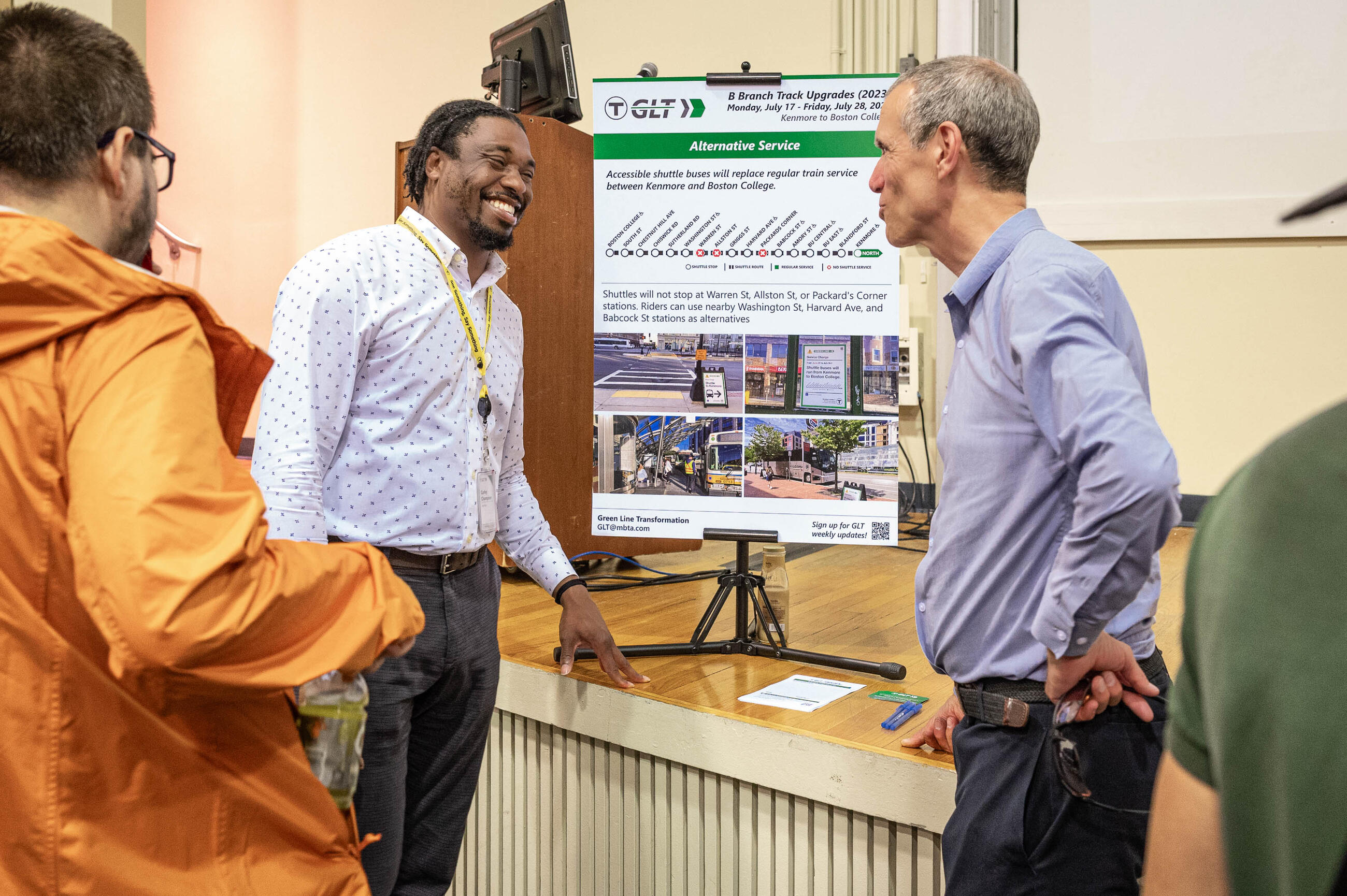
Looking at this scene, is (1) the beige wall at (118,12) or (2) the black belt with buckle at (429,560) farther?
(1) the beige wall at (118,12)

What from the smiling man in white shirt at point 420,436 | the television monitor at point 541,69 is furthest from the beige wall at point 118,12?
the smiling man in white shirt at point 420,436

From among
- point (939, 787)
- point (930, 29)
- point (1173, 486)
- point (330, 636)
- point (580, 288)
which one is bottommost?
point (939, 787)

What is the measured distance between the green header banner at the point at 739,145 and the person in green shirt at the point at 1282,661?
7.06ft

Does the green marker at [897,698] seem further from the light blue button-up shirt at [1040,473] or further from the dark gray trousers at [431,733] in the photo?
the dark gray trousers at [431,733]

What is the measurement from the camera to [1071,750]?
1.19 metres

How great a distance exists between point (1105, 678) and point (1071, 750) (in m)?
0.10

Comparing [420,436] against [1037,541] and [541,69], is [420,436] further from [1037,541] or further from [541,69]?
[541,69]

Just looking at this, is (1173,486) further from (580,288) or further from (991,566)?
(580,288)

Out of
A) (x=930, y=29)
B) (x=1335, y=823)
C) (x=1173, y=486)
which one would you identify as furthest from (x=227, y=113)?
(x=1335, y=823)

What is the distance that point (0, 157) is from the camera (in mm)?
895

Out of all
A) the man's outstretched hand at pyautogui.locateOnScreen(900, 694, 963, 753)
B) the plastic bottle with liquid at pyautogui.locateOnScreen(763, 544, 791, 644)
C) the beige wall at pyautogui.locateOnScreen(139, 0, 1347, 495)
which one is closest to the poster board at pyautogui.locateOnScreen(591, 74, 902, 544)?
the plastic bottle with liquid at pyautogui.locateOnScreen(763, 544, 791, 644)

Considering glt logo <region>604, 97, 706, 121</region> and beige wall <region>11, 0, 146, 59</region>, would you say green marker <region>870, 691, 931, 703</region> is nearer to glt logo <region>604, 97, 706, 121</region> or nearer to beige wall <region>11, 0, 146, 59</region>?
glt logo <region>604, 97, 706, 121</region>

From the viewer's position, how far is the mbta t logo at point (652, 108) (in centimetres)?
243

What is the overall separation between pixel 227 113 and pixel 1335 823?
23.0ft
